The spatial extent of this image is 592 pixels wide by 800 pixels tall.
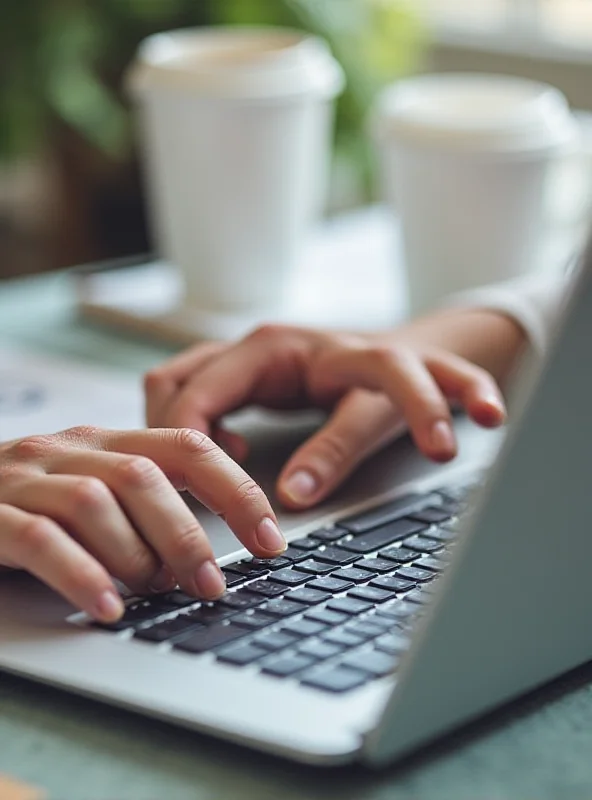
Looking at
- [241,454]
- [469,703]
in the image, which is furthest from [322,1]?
[469,703]

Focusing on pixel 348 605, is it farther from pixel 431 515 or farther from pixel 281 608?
pixel 431 515

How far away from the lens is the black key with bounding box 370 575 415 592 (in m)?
0.56

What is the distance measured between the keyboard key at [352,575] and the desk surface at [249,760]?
10 cm

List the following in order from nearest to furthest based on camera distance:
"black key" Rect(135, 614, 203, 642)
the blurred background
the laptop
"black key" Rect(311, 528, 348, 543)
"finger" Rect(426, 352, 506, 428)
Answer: the laptop
"black key" Rect(135, 614, 203, 642)
"black key" Rect(311, 528, 348, 543)
"finger" Rect(426, 352, 506, 428)
the blurred background

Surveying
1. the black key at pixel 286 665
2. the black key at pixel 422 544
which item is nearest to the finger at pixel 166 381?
the black key at pixel 422 544

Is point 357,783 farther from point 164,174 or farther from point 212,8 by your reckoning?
point 212,8

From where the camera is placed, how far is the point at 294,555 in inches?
24.0

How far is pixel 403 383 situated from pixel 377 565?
194 millimetres

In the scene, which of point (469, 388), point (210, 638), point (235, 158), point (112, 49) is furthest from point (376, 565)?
point (112, 49)

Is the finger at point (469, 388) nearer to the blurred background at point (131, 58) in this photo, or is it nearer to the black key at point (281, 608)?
the black key at point (281, 608)

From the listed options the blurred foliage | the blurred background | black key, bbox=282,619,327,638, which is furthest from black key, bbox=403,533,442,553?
the blurred foliage

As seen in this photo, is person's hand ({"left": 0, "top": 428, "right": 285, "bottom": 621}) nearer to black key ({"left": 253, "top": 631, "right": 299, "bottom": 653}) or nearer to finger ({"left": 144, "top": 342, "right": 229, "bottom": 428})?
black key ({"left": 253, "top": 631, "right": 299, "bottom": 653})

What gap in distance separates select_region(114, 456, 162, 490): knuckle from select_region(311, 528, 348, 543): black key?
0.10 metres

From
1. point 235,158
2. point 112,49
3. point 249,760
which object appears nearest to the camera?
point 249,760
